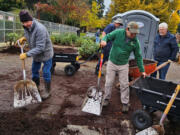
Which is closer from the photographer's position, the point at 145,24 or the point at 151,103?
the point at 151,103

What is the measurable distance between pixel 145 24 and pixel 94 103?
21.1 ft

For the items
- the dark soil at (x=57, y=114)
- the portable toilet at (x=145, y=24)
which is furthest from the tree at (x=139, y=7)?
the dark soil at (x=57, y=114)

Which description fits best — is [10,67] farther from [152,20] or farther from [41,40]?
[152,20]

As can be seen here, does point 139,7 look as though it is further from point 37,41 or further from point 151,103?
point 151,103

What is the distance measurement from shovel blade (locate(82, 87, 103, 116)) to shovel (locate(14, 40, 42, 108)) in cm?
91

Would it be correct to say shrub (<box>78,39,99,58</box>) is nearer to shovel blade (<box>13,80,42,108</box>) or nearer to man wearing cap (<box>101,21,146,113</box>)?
man wearing cap (<box>101,21,146,113</box>)

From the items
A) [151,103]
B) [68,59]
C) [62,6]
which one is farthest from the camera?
[62,6]

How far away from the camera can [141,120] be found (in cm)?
301

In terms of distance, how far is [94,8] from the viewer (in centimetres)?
3469

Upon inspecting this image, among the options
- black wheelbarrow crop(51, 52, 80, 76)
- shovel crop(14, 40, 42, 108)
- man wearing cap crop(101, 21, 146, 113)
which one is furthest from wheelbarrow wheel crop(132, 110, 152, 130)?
black wheelbarrow crop(51, 52, 80, 76)

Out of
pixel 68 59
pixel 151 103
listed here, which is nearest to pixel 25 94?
pixel 151 103

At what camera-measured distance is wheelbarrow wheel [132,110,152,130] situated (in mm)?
2903

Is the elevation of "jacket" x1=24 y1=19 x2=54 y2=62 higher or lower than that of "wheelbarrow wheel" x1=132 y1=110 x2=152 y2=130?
higher

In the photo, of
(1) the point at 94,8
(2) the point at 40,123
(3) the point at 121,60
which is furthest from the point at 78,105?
(1) the point at 94,8
